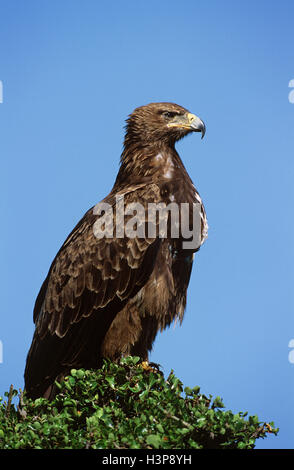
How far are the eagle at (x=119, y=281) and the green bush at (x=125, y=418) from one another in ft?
3.35

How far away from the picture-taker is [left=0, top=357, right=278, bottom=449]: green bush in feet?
16.2

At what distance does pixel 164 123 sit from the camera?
7785mm

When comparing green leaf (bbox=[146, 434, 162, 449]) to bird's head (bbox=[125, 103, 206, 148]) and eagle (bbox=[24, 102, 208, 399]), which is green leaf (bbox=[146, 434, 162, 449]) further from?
bird's head (bbox=[125, 103, 206, 148])

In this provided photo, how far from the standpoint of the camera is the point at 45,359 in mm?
7184

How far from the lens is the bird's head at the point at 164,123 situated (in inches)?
306

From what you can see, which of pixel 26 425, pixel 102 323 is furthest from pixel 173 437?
pixel 102 323

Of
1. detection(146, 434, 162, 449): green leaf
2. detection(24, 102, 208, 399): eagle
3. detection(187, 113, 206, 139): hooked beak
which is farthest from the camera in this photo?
detection(187, 113, 206, 139): hooked beak

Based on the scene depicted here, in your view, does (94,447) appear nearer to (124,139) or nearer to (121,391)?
(121,391)

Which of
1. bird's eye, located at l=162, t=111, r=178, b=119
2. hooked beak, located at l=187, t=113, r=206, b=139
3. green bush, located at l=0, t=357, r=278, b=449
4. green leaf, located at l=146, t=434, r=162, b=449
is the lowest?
green leaf, located at l=146, t=434, r=162, b=449

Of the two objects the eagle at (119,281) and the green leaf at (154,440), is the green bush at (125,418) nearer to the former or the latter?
the green leaf at (154,440)

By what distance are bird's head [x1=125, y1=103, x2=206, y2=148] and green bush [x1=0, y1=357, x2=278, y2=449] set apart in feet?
10.3
